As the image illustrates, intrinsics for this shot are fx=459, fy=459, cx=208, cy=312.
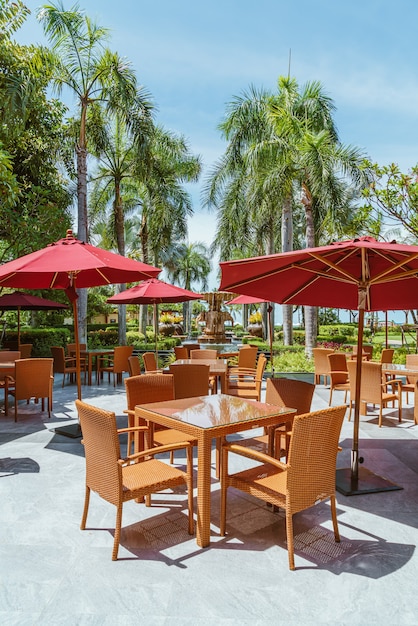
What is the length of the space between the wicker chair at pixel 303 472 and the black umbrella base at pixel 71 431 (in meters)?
3.27

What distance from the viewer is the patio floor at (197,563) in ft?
8.11

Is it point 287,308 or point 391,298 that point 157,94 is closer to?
point 287,308

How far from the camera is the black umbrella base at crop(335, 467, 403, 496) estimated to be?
4.29 metres

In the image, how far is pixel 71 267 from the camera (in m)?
4.81

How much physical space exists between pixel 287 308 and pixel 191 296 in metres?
7.08

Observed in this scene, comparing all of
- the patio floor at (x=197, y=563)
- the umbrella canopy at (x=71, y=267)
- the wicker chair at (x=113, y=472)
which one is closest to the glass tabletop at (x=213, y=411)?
the wicker chair at (x=113, y=472)

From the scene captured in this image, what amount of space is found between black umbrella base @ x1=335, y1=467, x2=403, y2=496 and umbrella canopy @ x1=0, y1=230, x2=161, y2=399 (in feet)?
10.5

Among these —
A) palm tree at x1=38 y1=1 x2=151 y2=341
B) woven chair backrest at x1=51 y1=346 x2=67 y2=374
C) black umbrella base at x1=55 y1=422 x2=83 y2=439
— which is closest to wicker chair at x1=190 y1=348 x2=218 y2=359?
woven chair backrest at x1=51 y1=346 x2=67 y2=374

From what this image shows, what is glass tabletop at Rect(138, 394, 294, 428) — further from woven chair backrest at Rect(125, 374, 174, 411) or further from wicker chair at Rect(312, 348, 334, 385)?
wicker chair at Rect(312, 348, 334, 385)

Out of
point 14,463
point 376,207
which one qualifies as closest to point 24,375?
point 14,463

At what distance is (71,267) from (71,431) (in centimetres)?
256

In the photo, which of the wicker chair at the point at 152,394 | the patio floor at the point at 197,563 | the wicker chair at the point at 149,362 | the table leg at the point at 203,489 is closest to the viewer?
the patio floor at the point at 197,563

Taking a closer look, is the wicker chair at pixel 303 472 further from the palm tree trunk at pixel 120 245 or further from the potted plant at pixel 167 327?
the potted plant at pixel 167 327

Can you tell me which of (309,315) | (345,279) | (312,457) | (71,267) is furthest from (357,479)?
(309,315)
